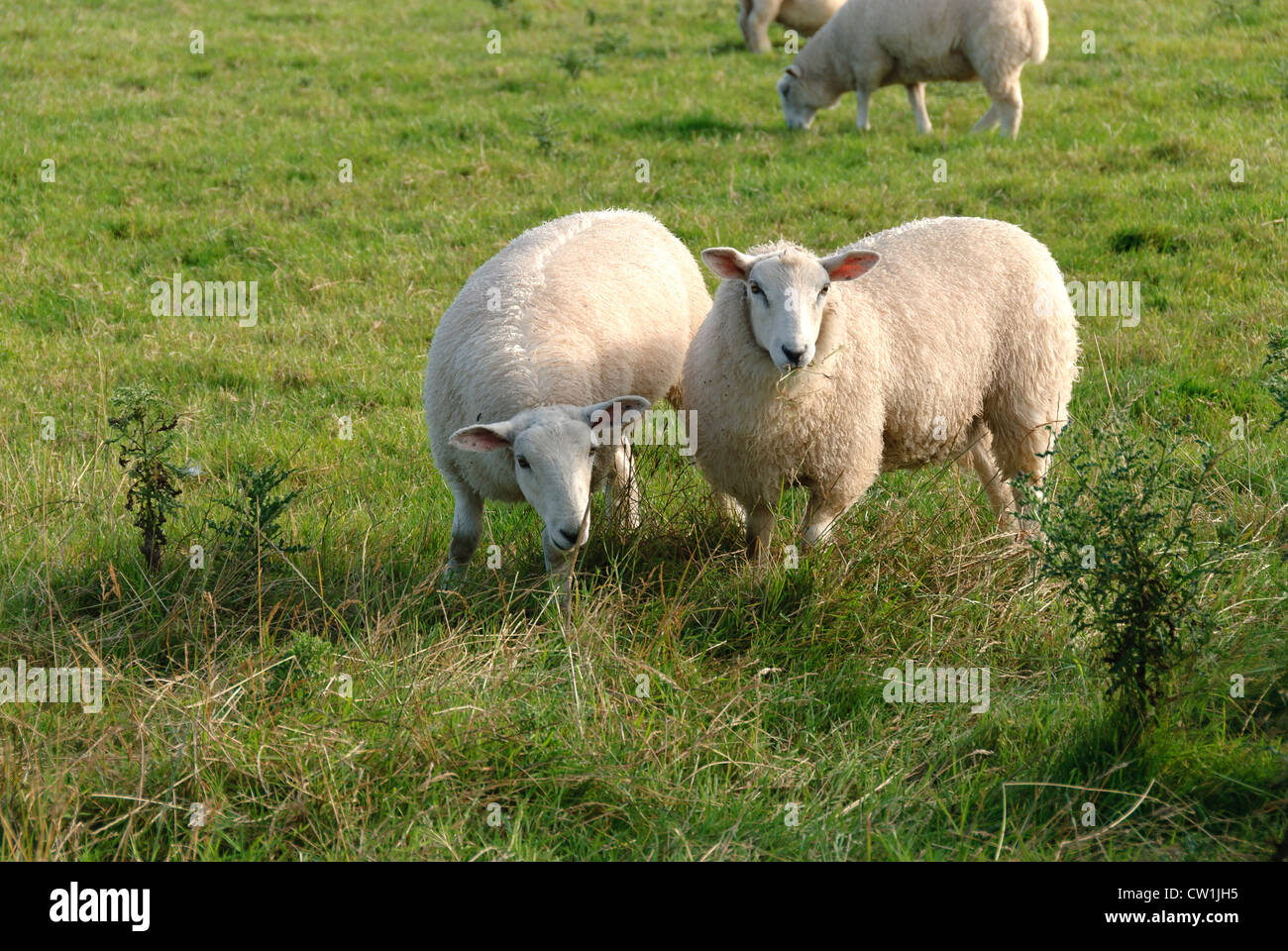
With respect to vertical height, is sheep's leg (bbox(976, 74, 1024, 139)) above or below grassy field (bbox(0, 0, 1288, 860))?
above

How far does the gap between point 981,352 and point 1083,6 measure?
465 inches

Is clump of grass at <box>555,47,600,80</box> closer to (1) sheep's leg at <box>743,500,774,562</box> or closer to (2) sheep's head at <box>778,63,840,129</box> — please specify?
(2) sheep's head at <box>778,63,840,129</box>

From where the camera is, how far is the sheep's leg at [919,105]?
12.1 m

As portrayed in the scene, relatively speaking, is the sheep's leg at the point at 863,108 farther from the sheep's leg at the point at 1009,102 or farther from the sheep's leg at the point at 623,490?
the sheep's leg at the point at 623,490

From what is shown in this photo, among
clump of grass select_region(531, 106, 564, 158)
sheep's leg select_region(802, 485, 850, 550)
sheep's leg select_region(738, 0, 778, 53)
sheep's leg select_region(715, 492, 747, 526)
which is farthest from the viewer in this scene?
sheep's leg select_region(738, 0, 778, 53)

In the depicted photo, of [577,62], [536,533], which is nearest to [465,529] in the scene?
[536,533]

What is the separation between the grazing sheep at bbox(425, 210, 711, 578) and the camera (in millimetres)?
4840

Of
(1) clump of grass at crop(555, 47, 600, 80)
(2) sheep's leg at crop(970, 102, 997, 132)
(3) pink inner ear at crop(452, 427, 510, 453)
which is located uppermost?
(1) clump of grass at crop(555, 47, 600, 80)

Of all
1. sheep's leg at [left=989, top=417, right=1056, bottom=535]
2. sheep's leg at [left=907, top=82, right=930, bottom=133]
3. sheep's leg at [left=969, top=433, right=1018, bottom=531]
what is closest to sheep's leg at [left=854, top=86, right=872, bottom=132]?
sheep's leg at [left=907, top=82, right=930, bottom=133]

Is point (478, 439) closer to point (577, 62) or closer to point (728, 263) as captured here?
point (728, 263)

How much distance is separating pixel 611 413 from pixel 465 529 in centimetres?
97

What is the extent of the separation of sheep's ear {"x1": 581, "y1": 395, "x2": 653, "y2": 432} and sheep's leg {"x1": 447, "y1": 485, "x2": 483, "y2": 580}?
0.80 meters

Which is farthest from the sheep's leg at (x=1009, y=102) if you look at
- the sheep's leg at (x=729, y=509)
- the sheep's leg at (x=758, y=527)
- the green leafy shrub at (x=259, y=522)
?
the green leafy shrub at (x=259, y=522)
